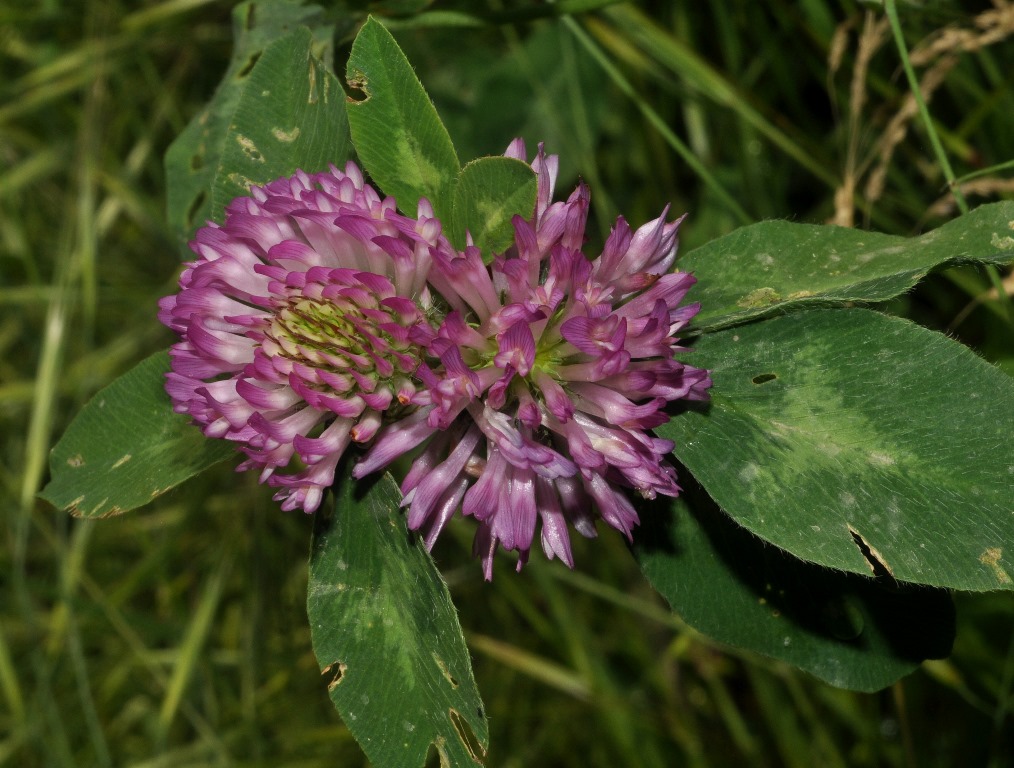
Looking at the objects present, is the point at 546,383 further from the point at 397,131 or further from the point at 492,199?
the point at 397,131

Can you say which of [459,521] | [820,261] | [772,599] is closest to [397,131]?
[820,261]

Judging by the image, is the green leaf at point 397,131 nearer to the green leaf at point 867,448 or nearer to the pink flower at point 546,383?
the pink flower at point 546,383

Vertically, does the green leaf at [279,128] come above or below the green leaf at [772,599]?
above

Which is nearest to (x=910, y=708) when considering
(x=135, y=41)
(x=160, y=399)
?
(x=160, y=399)

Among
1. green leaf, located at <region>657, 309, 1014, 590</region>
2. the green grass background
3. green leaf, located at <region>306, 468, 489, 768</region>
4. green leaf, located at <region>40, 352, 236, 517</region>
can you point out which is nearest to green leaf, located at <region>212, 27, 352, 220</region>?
green leaf, located at <region>40, 352, 236, 517</region>

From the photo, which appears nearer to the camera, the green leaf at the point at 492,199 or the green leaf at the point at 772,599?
the green leaf at the point at 492,199

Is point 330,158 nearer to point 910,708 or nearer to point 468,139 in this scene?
point 468,139

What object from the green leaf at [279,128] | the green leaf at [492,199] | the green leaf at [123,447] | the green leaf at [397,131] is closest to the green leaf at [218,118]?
the green leaf at [279,128]
